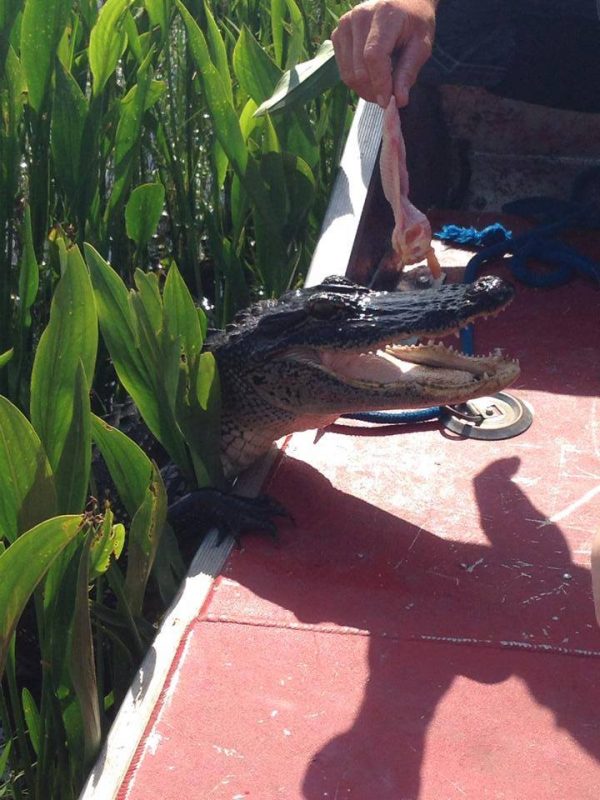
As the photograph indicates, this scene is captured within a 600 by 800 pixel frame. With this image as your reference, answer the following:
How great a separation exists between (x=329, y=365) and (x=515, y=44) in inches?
49.2

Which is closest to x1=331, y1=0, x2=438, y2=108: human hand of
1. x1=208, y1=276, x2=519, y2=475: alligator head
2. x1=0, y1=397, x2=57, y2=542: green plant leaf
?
x1=208, y1=276, x2=519, y2=475: alligator head

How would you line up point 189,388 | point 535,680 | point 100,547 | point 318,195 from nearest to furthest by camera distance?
1. point 100,547
2. point 535,680
3. point 189,388
4. point 318,195

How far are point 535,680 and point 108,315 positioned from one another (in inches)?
32.5

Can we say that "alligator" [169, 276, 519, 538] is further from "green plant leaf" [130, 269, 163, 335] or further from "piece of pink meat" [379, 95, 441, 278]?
"green plant leaf" [130, 269, 163, 335]

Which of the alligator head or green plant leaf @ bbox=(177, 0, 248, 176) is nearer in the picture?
the alligator head

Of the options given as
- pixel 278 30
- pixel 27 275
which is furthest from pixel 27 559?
pixel 278 30

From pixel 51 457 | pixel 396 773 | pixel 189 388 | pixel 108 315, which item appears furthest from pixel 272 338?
pixel 396 773

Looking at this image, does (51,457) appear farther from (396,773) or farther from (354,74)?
(354,74)

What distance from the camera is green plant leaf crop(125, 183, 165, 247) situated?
227 cm

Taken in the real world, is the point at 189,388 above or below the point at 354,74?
below

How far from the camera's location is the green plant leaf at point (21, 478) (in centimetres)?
127

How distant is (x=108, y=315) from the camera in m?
1.72

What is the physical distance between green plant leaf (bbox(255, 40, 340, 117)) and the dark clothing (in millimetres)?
444

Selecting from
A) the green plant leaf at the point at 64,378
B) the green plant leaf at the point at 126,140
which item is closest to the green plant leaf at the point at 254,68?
the green plant leaf at the point at 126,140
